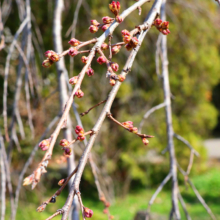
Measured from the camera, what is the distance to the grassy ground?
359 centimetres

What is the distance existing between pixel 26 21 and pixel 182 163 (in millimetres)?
4261

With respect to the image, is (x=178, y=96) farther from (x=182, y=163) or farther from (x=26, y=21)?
(x=26, y=21)

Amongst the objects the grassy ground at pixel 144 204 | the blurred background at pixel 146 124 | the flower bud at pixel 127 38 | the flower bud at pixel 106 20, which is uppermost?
the flower bud at pixel 106 20

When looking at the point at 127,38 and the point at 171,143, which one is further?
the point at 171,143

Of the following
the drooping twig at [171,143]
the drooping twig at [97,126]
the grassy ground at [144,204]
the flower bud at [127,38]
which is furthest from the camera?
the grassy ground at [144,204]

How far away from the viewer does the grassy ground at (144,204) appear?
3589 mm

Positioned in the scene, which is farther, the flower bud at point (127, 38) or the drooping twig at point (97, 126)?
the flower bud at point (127, 38)

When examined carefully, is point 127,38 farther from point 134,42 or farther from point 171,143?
point 171,143

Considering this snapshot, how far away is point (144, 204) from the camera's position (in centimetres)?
451

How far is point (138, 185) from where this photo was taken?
17.1 feet

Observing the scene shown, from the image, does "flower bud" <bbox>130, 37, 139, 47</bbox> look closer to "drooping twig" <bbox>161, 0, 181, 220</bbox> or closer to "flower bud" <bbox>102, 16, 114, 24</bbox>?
"flower bud" <bbox>102, 16, 114, 24</bbox>

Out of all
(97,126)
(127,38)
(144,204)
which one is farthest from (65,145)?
(144,204)

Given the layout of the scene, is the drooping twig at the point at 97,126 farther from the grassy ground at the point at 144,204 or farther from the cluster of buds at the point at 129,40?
the grassy ground at the point at 144,204

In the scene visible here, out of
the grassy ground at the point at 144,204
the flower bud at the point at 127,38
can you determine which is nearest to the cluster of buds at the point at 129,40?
the flower bud at the point at 127,38
